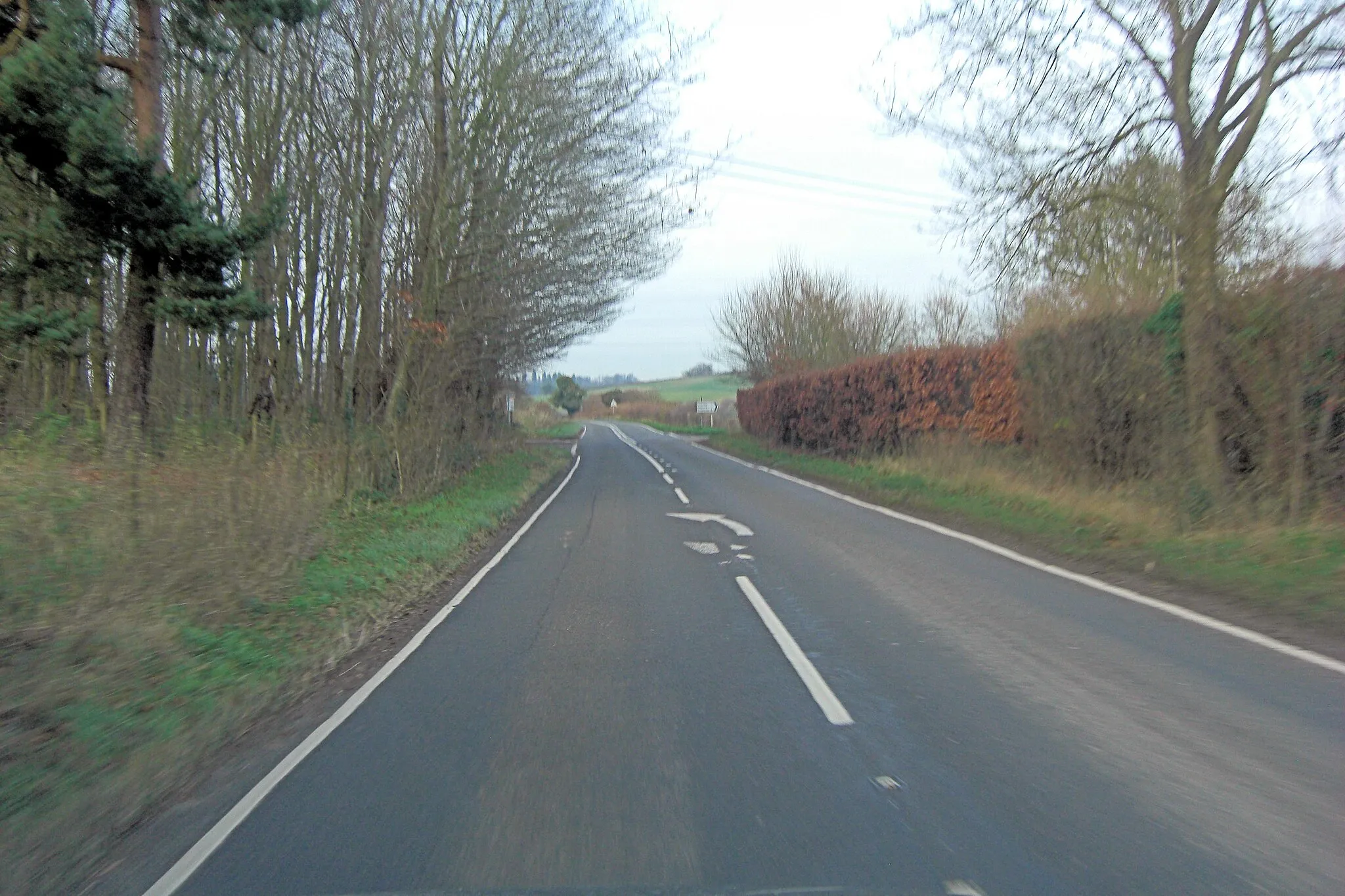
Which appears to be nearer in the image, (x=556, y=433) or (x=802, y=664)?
(x=802, y=664)

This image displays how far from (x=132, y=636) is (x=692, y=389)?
109952 millimetres

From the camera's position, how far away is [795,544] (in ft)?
39.2

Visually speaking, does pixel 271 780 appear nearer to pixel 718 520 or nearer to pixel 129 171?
pixel 129 171

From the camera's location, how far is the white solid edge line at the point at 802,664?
17.4 ft

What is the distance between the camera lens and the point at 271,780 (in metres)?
4.49

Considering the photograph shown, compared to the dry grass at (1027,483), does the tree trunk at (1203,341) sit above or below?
above

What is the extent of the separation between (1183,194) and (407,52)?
520 inches

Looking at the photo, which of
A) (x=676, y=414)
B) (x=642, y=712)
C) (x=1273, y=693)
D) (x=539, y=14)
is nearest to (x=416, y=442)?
(x=539, y=14)

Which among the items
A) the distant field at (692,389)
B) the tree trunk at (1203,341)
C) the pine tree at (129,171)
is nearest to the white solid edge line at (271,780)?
the pine tree at (129,171)

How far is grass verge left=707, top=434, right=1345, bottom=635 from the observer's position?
802 cm

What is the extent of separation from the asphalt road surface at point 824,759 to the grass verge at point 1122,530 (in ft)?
4.30

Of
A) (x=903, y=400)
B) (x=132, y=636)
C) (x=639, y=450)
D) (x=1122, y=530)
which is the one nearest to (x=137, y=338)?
(x=132, y=636)

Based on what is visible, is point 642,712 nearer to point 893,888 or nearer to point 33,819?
point 893,888

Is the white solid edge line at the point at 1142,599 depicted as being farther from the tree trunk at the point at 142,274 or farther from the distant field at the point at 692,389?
the distant field at the point at 692,389
